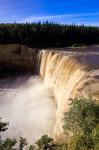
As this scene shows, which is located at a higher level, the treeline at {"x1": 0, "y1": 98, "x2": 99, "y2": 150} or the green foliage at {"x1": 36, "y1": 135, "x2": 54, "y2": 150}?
the treeline at {"x1": 0, "y1": 98, "x2": 99, "y2": 150}

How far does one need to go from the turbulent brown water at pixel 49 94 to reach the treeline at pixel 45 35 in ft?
41.5

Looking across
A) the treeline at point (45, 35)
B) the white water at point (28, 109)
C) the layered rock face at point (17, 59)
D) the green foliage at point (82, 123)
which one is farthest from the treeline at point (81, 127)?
the treeline at point (45, 35)

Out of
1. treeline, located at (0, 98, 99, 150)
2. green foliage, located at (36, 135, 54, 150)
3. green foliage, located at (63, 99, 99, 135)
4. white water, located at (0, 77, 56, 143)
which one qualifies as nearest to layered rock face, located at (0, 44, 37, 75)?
white water, located at (0, 77, 56, 143)

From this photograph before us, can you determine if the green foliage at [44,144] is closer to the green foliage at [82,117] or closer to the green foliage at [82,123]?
the green foliage at [82,123]

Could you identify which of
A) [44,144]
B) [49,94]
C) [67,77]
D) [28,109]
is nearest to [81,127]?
[44,144]

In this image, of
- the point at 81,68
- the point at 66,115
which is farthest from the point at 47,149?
the point at 81,68

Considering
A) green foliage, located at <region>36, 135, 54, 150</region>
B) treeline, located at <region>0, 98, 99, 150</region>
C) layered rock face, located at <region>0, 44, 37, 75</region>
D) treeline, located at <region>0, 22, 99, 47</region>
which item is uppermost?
treeline, located at <region>0, 22, 99, 47</region>

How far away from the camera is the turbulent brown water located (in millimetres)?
24672

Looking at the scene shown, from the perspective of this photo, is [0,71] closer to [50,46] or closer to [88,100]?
[50,46]

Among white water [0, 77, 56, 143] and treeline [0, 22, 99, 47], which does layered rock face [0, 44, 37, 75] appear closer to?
treeline [0, 22, 99, 47]

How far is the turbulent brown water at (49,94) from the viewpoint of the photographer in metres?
24.7

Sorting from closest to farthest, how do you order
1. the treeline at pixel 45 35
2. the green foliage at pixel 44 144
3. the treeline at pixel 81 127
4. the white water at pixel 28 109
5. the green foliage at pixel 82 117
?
the treeline at pixel 81 127, the green foliage at pixel 82 117, the green foliage at pixel 44 144, the white water at pixel 28 109, the treeline at pixel 45 35

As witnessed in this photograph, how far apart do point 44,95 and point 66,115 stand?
18.8m

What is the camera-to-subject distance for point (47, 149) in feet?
70.2
